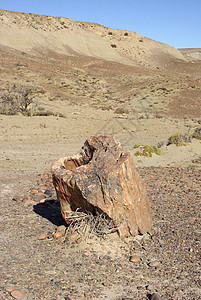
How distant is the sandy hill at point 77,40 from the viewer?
5784cm

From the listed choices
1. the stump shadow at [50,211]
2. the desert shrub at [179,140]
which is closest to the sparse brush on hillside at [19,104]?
the desert shrub at [179,140]

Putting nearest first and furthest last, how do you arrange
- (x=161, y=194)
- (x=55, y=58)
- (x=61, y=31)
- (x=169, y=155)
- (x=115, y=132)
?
(x=161, y=194) < (x=169, y=155) < (x=115, y=132) < (x=55, y=58) < (x=61, y=31)

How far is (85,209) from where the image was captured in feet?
14.6

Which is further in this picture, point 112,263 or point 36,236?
point 36,236

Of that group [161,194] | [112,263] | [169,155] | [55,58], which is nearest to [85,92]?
[55,58]

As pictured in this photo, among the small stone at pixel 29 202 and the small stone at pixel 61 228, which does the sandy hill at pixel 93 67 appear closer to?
the small stone at pixel 29 202

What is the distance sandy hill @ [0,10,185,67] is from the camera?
57844 millimetres

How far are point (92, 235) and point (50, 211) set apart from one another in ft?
5.15

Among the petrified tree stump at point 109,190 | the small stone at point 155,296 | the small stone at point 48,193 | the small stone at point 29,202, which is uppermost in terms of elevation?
the petrified tree stump at point 109,190

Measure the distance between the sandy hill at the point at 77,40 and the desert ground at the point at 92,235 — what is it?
21.4 meters

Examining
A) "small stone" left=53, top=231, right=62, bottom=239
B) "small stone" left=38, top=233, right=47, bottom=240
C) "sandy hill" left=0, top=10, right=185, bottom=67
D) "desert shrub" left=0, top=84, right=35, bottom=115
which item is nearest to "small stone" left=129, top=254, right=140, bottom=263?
"small stone" left=53, top=231, right=62, bottom=239

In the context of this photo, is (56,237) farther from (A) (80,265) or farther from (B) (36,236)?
(A) (80,265)

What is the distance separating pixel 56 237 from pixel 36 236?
33 cm

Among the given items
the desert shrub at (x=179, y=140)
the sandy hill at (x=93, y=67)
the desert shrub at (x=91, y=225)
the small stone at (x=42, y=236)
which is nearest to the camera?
the desert shrub at (x=91, y=225)
